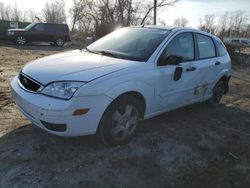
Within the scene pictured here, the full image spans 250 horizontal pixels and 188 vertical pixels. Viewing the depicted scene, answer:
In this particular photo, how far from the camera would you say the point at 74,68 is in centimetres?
359

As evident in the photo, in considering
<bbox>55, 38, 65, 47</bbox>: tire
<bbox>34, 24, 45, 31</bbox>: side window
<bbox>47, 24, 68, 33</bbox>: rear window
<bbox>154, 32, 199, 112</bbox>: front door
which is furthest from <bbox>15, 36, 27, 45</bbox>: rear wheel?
<bbox>154, 32, 199, 112</bbox>: front door

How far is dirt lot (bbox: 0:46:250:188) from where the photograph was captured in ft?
10.6

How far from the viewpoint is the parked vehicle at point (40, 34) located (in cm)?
2091

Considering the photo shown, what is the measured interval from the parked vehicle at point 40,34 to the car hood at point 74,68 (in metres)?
18.4

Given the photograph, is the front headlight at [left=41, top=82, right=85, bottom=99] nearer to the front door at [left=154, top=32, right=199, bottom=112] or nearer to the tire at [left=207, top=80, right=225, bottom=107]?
the front door at [left=154, top=32, right=199, bottom=112]

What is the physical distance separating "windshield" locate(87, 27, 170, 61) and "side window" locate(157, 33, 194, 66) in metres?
0.18

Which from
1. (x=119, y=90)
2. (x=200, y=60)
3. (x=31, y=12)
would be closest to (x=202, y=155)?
(x=119, y=90)

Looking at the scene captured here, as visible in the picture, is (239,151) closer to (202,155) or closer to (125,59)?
(202,155)

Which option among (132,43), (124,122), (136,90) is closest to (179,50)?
(132,43)

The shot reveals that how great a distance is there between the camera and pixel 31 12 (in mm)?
69688

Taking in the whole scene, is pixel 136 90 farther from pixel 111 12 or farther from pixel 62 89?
pixel 111 12

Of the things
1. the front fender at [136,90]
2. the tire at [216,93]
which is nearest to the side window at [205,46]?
the tire at [216,93]

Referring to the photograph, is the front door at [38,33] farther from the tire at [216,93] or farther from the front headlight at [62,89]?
the front headlight at [62,89]

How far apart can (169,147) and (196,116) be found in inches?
68.5
